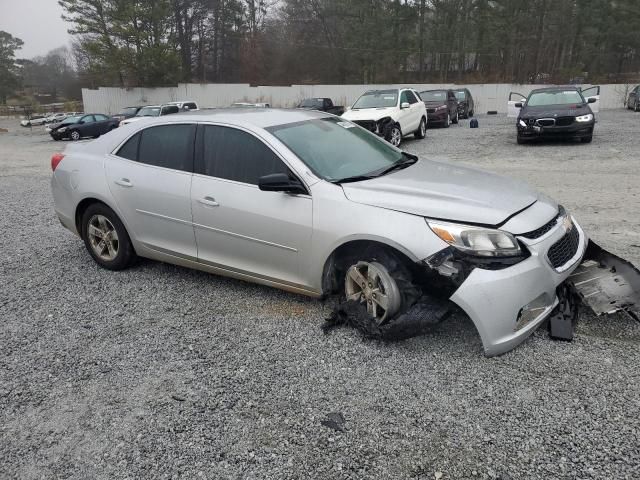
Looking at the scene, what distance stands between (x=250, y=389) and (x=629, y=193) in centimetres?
721

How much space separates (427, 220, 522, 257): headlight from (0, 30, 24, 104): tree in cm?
7090

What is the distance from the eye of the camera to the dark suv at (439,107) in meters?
20.5

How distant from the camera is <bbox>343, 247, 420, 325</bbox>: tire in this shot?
11.1 feet

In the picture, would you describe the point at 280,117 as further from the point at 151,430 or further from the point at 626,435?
the point at 626,435

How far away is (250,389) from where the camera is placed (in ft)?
9.98

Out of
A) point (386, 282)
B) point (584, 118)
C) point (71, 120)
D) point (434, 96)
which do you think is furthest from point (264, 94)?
point (386, 282)

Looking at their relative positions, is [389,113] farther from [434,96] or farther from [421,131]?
[434,96]

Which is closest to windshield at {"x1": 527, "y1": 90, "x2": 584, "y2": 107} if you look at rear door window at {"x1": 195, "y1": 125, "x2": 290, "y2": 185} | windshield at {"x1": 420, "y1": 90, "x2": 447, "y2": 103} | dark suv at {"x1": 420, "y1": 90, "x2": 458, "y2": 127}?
dark suv at {"x1": 420, "y1": 90, "x2": 458, "y2": 127}

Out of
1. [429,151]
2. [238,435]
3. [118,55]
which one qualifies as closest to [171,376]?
[238,435]

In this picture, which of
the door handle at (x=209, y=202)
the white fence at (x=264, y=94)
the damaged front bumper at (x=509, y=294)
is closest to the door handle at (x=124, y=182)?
the door handle at (x=209, y=202)

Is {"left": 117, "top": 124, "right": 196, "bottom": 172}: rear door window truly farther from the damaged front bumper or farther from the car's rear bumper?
the car's rear bumper

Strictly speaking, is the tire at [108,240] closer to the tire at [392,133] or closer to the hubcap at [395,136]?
the tire at [392,133]

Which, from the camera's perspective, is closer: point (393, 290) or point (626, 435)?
point (626, 435)

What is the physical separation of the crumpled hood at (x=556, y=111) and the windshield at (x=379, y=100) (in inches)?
140
